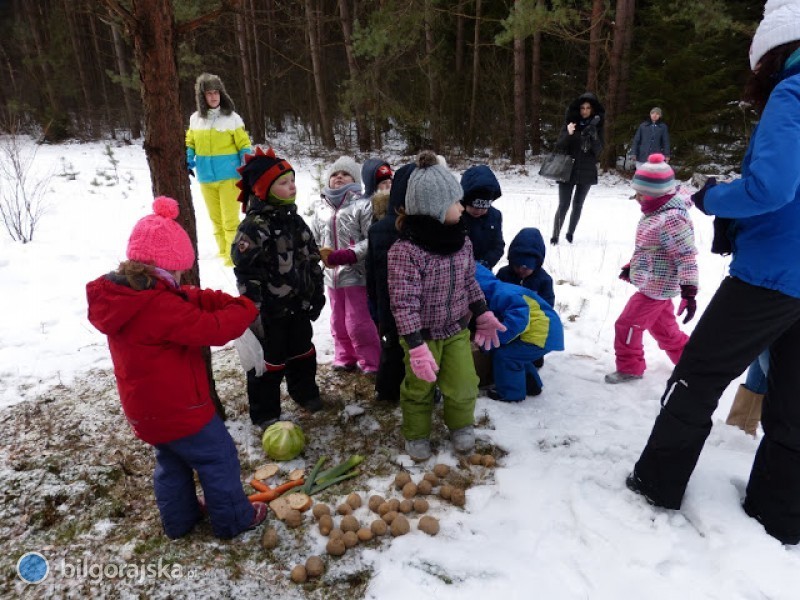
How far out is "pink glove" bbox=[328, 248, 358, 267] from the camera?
3.44 metres

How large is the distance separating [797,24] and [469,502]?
2.46 metres

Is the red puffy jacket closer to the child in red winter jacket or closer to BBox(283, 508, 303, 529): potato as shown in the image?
the child in red winter jacket

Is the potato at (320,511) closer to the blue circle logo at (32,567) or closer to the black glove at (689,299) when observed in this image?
the blue circle logo at (32,567)

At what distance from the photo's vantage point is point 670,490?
2455 mm

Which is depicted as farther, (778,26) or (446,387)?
(446,387)

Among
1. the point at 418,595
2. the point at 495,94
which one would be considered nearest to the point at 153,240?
the point at 418,595

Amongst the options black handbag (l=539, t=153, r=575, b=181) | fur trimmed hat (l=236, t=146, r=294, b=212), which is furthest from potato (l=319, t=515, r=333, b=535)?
black handbag (l=539, t=153, r=575, b=181)

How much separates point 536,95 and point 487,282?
44.4 feet

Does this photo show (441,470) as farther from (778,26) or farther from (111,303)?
(778,26)

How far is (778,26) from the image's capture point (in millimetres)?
1899

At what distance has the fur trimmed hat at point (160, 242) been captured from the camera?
2115 mm

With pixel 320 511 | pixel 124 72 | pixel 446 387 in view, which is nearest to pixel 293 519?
pixel 320 511

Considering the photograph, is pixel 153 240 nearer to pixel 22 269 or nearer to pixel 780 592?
pixel 780 592

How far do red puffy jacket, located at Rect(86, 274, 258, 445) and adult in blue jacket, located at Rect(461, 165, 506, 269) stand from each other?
2031 mm
